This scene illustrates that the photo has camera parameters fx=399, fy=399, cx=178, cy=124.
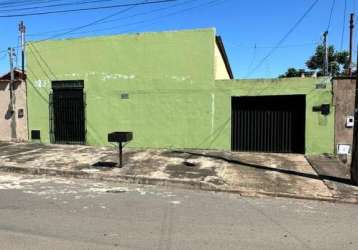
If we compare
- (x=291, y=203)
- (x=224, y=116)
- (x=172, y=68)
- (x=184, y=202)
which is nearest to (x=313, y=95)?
(x=224, y=116)

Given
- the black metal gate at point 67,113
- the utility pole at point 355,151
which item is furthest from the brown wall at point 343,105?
the black metal gate at point 67,113

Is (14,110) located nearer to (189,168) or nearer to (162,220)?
(189,168)

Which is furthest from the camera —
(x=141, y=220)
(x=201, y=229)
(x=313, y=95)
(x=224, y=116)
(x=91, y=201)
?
(x=224, y=116)

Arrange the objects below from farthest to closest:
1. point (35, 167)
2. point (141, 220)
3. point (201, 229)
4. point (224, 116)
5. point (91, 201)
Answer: point (224, 116)
point (35, 167)
point (91, 201)
point (141, 220)
point (201, 229)

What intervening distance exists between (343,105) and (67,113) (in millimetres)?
10646

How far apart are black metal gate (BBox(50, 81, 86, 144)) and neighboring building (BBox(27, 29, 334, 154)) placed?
1.6 inches

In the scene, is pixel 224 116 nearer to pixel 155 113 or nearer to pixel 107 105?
pixel 155 113

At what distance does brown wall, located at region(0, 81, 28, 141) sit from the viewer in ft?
56.1

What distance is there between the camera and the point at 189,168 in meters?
11.5

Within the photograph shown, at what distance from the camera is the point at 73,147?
51.4ft

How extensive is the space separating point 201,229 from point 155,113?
9.49 meters

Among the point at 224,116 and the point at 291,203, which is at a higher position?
the point at 224,116

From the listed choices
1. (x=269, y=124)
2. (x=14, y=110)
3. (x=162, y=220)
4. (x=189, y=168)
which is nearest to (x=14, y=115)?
(x=14, y=110)

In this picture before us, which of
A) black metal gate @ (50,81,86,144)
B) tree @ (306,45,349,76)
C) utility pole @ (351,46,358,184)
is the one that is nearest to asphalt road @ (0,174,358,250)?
utility pole @ (351,46,358,184)
